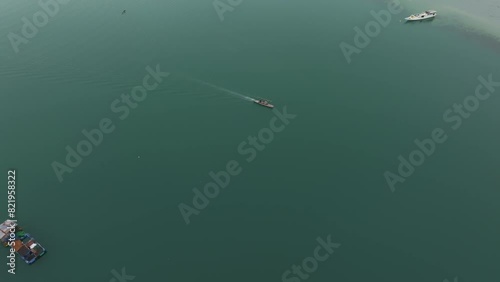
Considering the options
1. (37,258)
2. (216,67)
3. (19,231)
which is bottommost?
(37,258)

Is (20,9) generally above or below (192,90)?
above

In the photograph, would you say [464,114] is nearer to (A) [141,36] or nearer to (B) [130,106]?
(B) [130,106]

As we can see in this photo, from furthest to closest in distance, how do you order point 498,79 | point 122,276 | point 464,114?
point 498,79, point 464,114, point 122,276

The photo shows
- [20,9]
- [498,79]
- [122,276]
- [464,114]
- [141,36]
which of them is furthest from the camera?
[20,9]

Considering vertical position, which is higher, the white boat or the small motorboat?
the small motorboat

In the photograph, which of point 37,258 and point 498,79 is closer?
point 37,258

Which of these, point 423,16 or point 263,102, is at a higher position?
point 263,102

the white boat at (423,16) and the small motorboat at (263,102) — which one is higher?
the small motorboat at (263,102)

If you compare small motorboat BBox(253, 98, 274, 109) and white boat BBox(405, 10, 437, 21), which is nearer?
small motorboat BBox(253, 98, 274, 109)

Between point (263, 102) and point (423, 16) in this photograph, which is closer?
point (263, 102)

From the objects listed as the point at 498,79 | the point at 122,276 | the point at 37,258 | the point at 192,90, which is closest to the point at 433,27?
the point at 498,79

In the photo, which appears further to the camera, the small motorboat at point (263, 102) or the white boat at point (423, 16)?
the white boat at point (423, 16)
